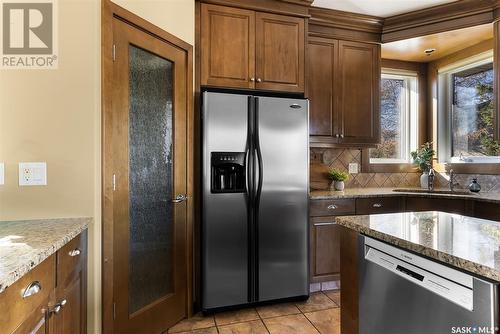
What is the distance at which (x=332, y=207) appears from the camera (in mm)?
2693

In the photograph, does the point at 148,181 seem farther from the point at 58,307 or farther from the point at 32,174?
the point at 58,307

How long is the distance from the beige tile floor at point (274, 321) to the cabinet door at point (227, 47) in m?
1.83

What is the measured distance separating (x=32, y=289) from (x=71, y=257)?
0.36 metres

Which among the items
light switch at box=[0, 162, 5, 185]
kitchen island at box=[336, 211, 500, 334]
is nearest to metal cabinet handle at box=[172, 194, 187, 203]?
light switch at box=[0, 162, 5, 185]

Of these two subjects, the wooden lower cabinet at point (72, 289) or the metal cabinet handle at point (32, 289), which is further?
the wooden lower cabinet at point (72, 289)

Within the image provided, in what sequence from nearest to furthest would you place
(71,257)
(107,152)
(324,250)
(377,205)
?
(71,257) < (107,152) < (324,250) < (377,205)

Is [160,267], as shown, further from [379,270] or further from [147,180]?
[379,270]

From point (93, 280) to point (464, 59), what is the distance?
4.03 m

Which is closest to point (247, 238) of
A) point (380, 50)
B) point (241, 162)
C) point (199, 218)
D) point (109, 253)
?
point (199, 218)

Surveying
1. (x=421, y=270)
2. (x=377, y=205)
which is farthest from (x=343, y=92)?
(x=421, y=270)

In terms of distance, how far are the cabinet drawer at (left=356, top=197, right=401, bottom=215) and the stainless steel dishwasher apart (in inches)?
60.9

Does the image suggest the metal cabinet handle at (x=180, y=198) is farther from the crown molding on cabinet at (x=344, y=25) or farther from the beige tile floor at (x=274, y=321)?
the crown molding on cabinet at (x=344, y=25)

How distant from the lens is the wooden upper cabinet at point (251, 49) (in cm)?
237

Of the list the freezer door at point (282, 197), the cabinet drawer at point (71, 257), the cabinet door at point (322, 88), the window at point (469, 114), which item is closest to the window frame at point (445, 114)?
the window at point (469, 114)
